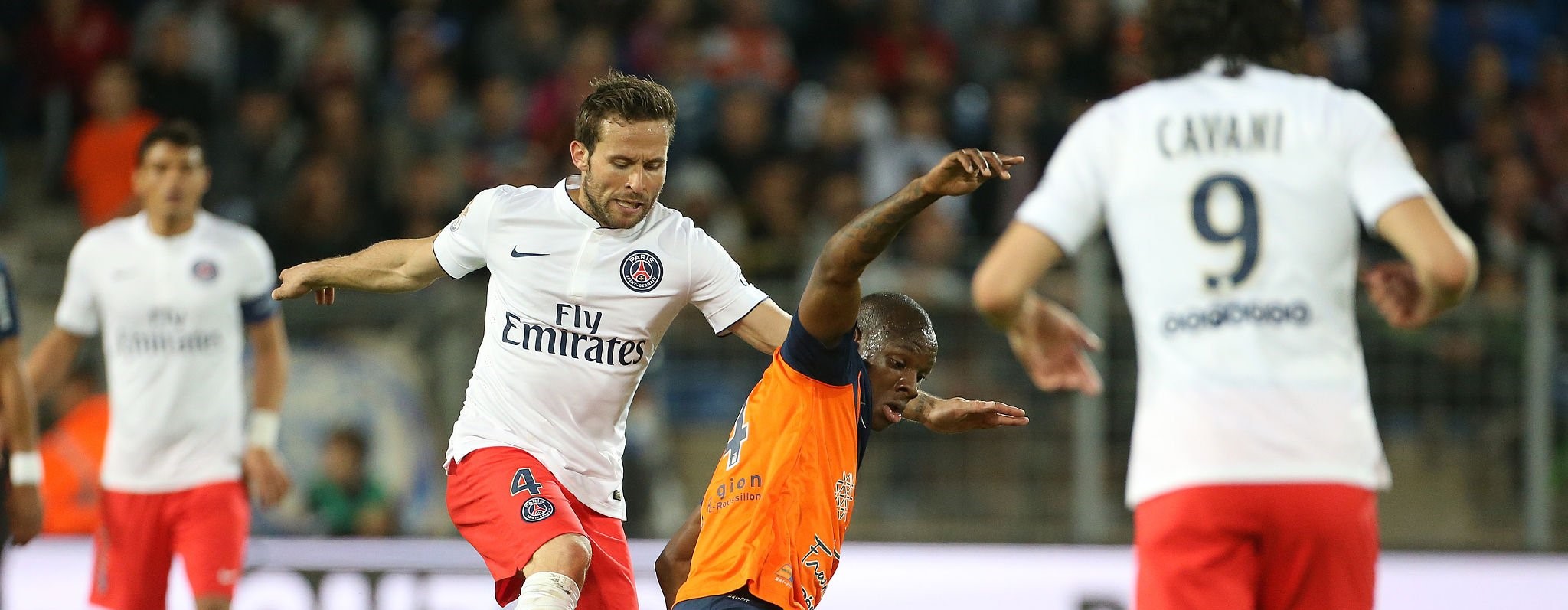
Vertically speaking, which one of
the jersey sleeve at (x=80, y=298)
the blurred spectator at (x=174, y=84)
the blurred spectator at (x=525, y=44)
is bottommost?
the jersey sleeve at (x=80, y=298)

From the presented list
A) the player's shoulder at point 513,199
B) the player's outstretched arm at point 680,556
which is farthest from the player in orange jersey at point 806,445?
the player's shoulder at point 513,199

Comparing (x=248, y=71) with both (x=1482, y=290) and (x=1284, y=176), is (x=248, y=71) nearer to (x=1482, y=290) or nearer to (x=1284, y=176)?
(x=1482, y=290)

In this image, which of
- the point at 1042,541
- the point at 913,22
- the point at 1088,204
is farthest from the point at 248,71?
the point at 1088,204

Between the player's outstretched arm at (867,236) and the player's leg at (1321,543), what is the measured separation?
87 centimetres

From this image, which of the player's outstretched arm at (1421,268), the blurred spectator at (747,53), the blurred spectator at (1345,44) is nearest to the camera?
the player's outstretched arm at (1421,268)

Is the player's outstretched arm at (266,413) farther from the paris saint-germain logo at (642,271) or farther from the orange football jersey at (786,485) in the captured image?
the orange football jersey at (786,485)

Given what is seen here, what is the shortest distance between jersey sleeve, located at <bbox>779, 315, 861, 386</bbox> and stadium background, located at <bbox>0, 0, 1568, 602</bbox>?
4458mm

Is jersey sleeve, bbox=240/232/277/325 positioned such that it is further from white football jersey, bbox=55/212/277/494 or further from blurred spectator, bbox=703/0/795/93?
blurred spectator, bbox=703/0/795/93

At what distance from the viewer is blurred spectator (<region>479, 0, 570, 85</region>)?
11844 millimetres

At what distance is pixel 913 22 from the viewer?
12078 millimetres

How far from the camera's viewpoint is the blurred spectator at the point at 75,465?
9.01m

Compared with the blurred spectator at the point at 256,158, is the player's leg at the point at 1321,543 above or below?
below

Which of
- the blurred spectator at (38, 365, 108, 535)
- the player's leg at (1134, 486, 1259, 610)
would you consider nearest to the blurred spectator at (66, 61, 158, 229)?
the blurred spectator at (38, 365, 108, 535)

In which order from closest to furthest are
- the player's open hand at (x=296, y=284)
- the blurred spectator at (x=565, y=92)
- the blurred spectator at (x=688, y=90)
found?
the player's open hand at (x=296, y=284), the blurred spectator at (x=688, y=90), the blurred spectator at (x=565, y=92)
